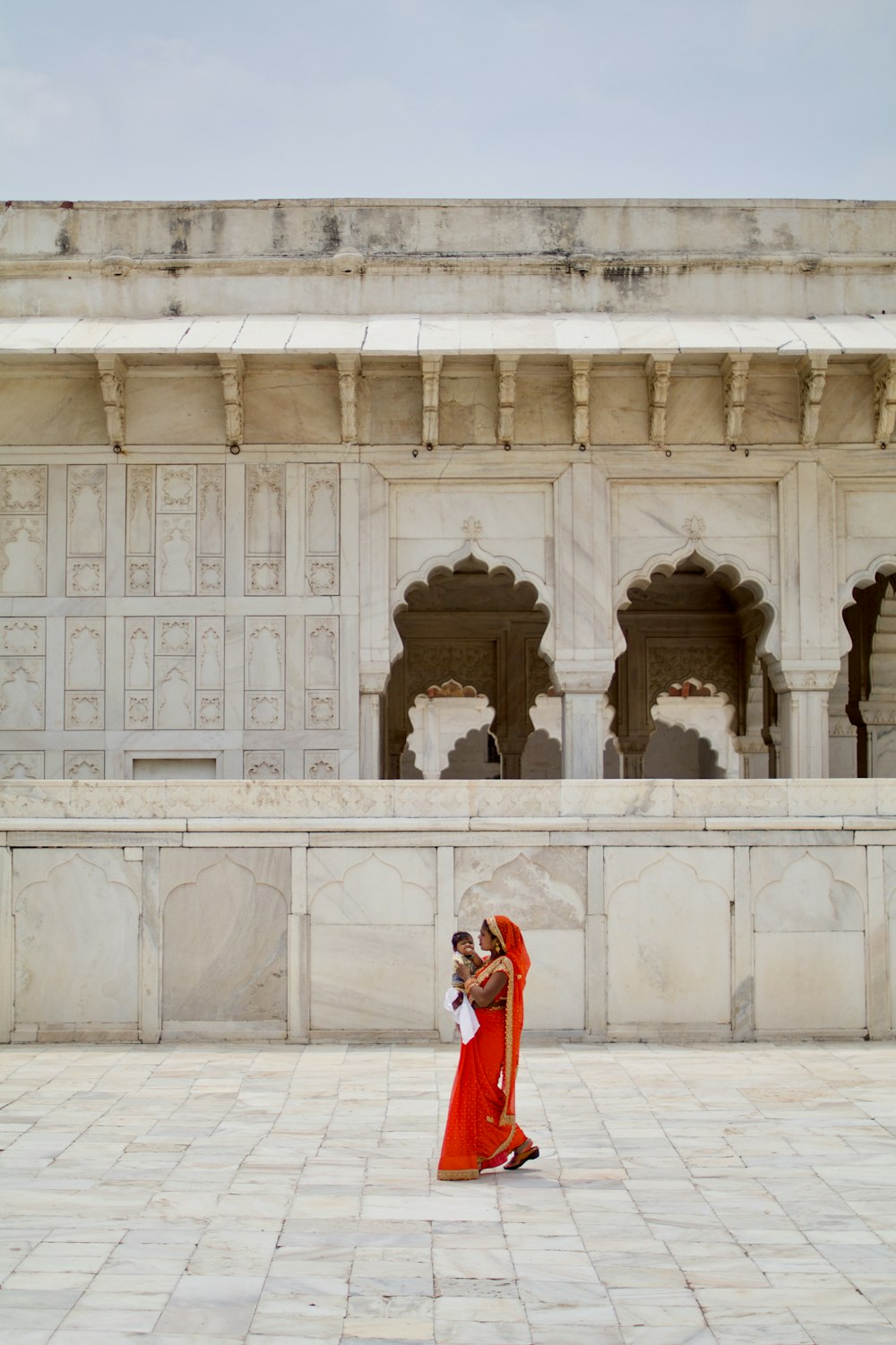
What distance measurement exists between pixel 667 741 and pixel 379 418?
1362 cm

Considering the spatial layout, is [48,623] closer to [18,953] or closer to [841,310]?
[18,953]

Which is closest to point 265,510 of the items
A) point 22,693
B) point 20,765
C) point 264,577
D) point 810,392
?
point 264,577

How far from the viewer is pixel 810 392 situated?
1049 centimetres

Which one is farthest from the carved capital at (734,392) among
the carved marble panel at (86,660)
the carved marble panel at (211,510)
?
the carved marble panel at (86,660)

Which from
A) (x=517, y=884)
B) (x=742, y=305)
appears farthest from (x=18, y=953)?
(x=742, y=305)

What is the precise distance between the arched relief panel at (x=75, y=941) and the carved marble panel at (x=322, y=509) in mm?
3023

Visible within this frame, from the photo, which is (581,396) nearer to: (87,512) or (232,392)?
(232,392)

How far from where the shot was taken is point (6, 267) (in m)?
11.0

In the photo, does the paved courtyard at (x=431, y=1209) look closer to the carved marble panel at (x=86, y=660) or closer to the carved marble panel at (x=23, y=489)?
the carved marble panel at (x=86, y=660)

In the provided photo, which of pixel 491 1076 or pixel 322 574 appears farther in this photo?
pixel 322 574

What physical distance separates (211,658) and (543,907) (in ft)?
11.0

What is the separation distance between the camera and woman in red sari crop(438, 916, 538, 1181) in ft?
18.4

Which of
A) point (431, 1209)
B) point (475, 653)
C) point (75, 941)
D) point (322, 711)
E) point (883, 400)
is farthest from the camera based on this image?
point (475, 653)

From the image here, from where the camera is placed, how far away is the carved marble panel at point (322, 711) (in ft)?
34.5
